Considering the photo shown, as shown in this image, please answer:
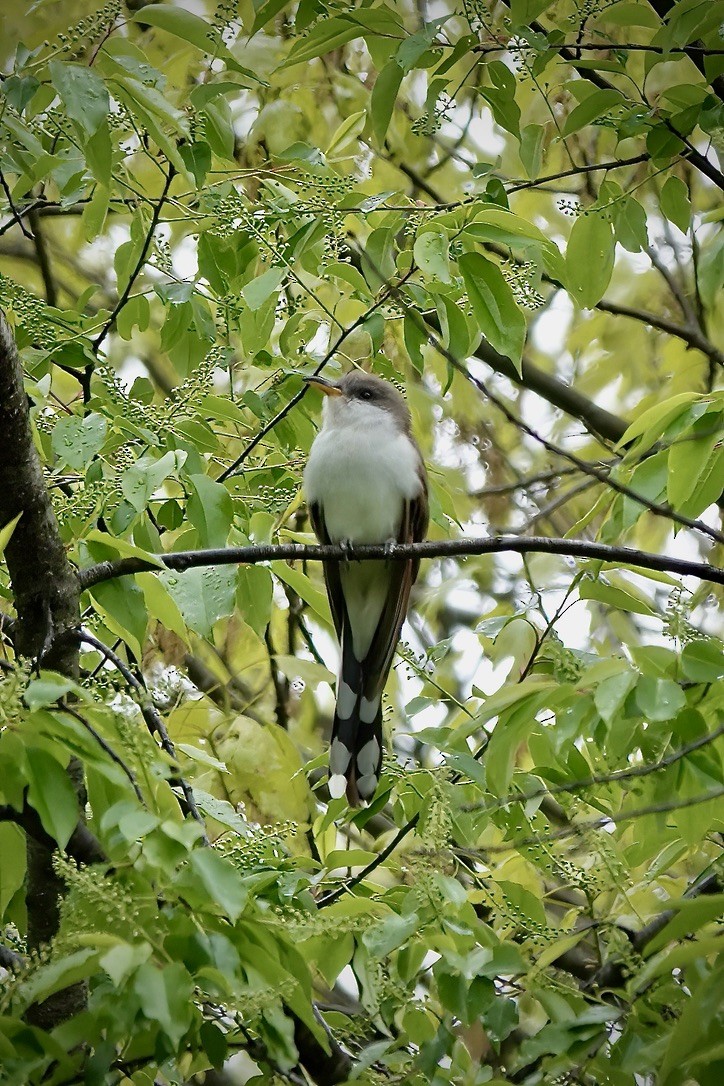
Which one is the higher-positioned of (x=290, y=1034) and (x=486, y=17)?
(x=486, y=17)

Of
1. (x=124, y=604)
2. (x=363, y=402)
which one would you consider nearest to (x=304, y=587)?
(x=124, y=604)

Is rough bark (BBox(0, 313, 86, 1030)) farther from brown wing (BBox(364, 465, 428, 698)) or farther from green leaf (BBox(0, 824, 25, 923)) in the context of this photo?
brown wing (BBox(364, 465, 428, 698))

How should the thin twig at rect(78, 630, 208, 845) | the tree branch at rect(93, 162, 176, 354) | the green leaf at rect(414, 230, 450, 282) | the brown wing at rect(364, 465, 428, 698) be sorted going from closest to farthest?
1. the thin twig at rect(78, 630, 208, 845)
2. the green leaf at rect(414, 230, 450, 282)
3. the tree branch at rect(93, 162, 176, 354)
4. the brown wing at rect(364, 465, 428, 698)

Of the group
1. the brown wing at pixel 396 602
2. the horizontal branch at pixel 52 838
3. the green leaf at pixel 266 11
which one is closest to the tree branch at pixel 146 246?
the green leaf at pixel 266 11

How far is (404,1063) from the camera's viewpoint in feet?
9.00

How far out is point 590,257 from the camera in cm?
345

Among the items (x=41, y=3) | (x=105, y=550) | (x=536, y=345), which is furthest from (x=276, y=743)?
(x=536, y=345)

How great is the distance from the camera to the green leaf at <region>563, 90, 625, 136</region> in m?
3.14

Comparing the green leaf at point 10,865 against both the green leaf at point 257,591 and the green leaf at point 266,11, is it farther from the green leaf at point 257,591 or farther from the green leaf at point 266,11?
the green leaf at point 266,11

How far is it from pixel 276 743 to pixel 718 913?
81.3 inches

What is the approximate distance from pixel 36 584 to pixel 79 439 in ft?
1.47

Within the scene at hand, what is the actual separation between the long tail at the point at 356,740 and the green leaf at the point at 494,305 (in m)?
1.63

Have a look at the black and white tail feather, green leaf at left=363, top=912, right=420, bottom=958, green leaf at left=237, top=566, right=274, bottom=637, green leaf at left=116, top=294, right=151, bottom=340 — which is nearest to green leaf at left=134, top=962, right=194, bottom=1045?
green leaf at left=363, top=912, right=420, bottom=958

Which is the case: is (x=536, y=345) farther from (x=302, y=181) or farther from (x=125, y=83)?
(x=125, y=83)
